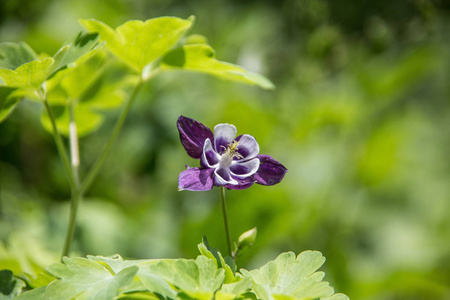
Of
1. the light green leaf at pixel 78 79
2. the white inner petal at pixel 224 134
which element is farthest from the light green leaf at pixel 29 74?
the white inner petal at pixel 224 134

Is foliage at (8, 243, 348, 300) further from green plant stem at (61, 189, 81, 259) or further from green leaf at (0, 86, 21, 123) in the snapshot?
green leaf at (0, 86, 21, 123)

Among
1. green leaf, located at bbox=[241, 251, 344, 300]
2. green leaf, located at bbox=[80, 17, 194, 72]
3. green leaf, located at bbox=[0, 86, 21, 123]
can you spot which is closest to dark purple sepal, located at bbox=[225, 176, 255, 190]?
green leaf, located at bbox=[241, 251, 344, 300]

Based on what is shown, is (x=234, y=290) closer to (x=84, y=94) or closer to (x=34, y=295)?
(x=34, y=295)

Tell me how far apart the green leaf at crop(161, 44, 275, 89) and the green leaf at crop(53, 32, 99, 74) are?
0.14 m

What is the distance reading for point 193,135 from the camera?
2.29 ft

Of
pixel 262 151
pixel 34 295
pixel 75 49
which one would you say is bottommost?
pixel 34 295

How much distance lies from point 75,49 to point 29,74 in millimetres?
74

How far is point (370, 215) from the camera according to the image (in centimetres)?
268

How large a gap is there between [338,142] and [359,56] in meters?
0.41

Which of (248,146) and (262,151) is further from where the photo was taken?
(262,151)

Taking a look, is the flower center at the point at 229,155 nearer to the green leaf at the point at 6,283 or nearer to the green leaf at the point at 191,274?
the green leaf at the point at 191,274

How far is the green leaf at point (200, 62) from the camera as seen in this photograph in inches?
30.4

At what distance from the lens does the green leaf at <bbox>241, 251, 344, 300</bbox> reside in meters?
0.55

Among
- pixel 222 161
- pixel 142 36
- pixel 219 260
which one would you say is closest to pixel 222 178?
pixel 222 161
